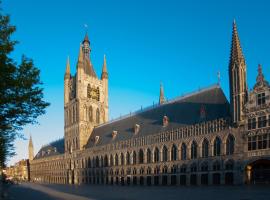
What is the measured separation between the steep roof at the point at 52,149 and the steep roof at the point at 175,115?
31.6m

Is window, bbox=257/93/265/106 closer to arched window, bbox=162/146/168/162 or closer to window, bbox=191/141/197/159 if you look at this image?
window, bbox=191/141/197/159

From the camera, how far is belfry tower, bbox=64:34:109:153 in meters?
111

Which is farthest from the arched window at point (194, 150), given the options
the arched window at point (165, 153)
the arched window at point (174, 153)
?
the arched window at point (165, 153)

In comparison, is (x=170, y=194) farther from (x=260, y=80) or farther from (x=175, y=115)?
(x=175, y=115)

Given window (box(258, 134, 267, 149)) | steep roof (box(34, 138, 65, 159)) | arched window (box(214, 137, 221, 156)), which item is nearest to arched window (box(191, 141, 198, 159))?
arched window (box(214, 137, 221, 156))

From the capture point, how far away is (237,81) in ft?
189

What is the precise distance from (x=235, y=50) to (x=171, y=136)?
2231 cm

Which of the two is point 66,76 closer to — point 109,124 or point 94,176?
point 109,124

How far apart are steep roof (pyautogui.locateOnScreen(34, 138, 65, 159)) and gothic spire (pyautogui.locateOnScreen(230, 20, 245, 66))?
3285 inches

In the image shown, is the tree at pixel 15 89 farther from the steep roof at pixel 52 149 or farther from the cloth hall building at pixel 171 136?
the steep roof at pixel 52 149

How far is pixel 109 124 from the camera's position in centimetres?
10431

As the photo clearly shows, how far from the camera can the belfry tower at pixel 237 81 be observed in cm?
5624

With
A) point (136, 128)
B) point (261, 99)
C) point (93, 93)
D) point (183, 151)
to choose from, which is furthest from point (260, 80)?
point (93, 93)

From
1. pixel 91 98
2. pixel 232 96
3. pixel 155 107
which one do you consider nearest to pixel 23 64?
pixel 232 96
